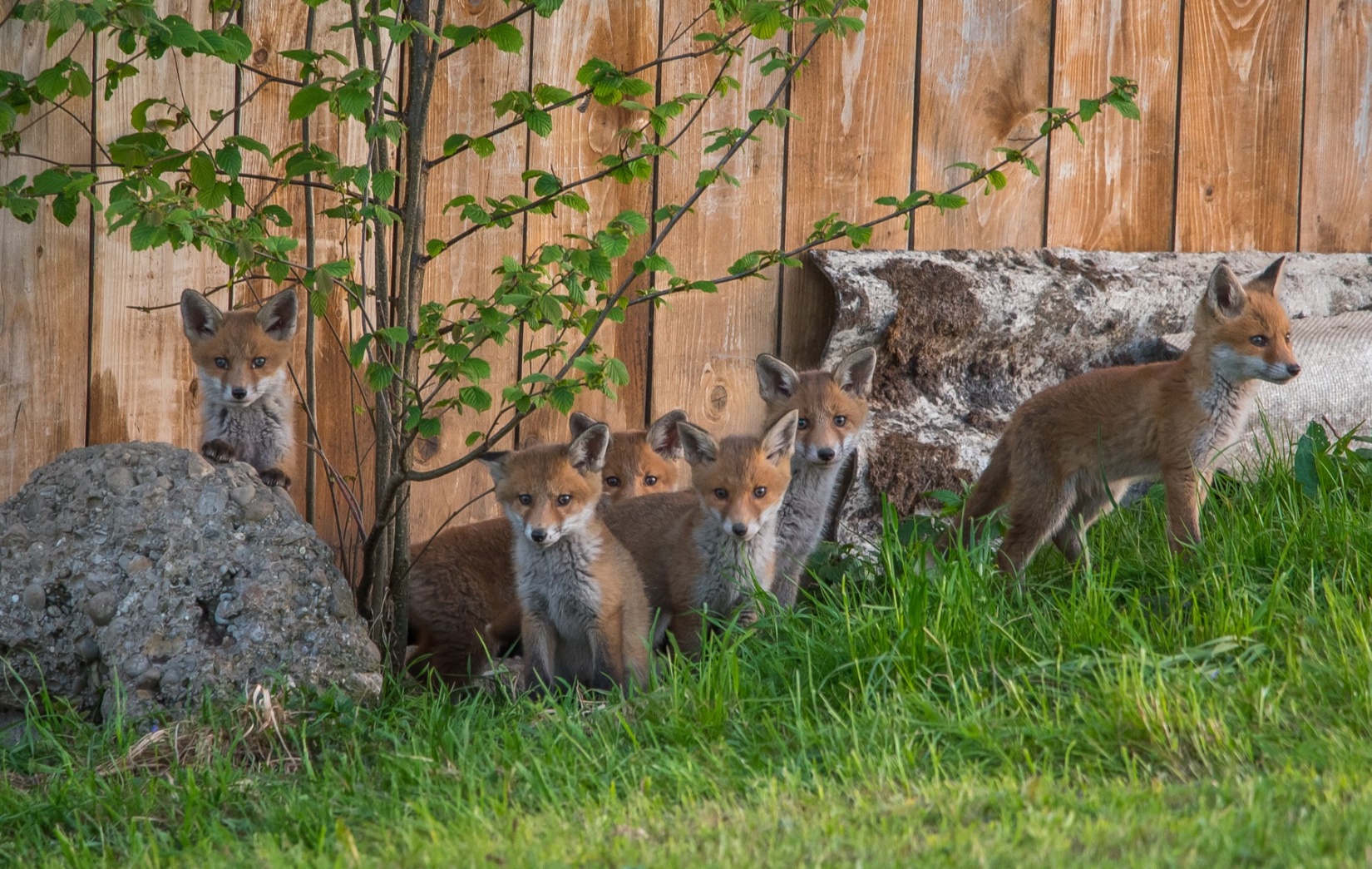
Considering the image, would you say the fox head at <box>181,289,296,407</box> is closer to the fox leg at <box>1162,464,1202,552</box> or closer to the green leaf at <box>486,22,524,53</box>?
the green leaf at <box>486,22,524,53</box>

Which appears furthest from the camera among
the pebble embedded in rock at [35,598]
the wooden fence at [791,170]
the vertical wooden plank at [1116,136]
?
the vertical wooden plank at [1116,136]

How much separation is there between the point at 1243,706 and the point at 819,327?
3179 millimetres

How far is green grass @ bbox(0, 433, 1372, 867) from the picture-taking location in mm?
2826

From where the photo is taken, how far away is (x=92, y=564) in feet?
14.3

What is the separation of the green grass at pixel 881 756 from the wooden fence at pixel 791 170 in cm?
147

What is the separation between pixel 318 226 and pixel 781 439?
2048 mm

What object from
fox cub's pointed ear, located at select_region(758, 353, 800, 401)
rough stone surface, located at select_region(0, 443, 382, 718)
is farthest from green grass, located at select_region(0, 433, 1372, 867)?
fox cub's pointed ear, located at select_region(758, 353, 800, 401)

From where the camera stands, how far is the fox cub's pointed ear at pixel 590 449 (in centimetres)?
470

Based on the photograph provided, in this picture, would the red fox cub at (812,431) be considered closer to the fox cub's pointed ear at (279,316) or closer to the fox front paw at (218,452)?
the fox cub's pointed ear at (279,316)

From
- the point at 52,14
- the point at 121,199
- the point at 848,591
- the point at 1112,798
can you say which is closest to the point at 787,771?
the point at 1112,798

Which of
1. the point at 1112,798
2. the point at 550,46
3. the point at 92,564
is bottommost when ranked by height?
the point at 1112,798

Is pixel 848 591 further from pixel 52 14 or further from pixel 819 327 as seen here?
pixel 52 14

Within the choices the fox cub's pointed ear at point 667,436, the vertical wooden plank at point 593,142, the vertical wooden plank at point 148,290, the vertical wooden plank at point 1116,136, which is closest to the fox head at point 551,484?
the fox cub's pointed ear at point 667,436

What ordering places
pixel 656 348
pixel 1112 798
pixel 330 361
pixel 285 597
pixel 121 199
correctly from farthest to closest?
pixel 656 348
pixel 330 361
pixel 285 597
pixel 121 199
pixel 1112 798
